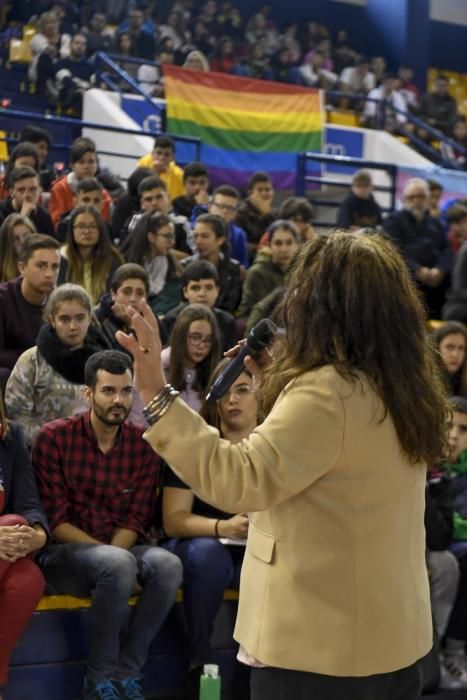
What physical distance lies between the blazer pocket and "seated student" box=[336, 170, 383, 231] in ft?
22.3

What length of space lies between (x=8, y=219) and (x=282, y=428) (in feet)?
14.7

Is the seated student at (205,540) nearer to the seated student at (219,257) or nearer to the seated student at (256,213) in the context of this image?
the seated student at (219,257)

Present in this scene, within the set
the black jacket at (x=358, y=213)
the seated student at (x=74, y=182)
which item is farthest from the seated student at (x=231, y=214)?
the black jacket at (x=358, y=213)

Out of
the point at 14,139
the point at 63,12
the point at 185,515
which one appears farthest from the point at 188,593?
the point at 63,12

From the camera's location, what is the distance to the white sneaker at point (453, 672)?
478 centimetres

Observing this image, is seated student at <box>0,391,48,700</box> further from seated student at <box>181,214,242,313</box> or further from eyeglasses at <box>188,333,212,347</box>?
seated student at <box>181,214,242,313</box>

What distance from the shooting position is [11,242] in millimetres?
6215

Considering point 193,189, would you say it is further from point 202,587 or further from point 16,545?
point 16,545

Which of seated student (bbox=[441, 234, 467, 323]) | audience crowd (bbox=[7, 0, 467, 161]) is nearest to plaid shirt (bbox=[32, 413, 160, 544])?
seated student (bbox=[441, 234, 467, 323])

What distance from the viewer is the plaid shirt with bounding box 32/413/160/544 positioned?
4.31m

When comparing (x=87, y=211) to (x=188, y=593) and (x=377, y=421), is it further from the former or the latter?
(x=377, y=421)

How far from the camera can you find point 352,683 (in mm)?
2164

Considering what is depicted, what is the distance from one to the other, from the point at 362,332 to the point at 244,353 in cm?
25

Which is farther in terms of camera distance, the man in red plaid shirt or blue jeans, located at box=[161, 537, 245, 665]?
blue jeans, located at box=[161, 537, 245, 665]
